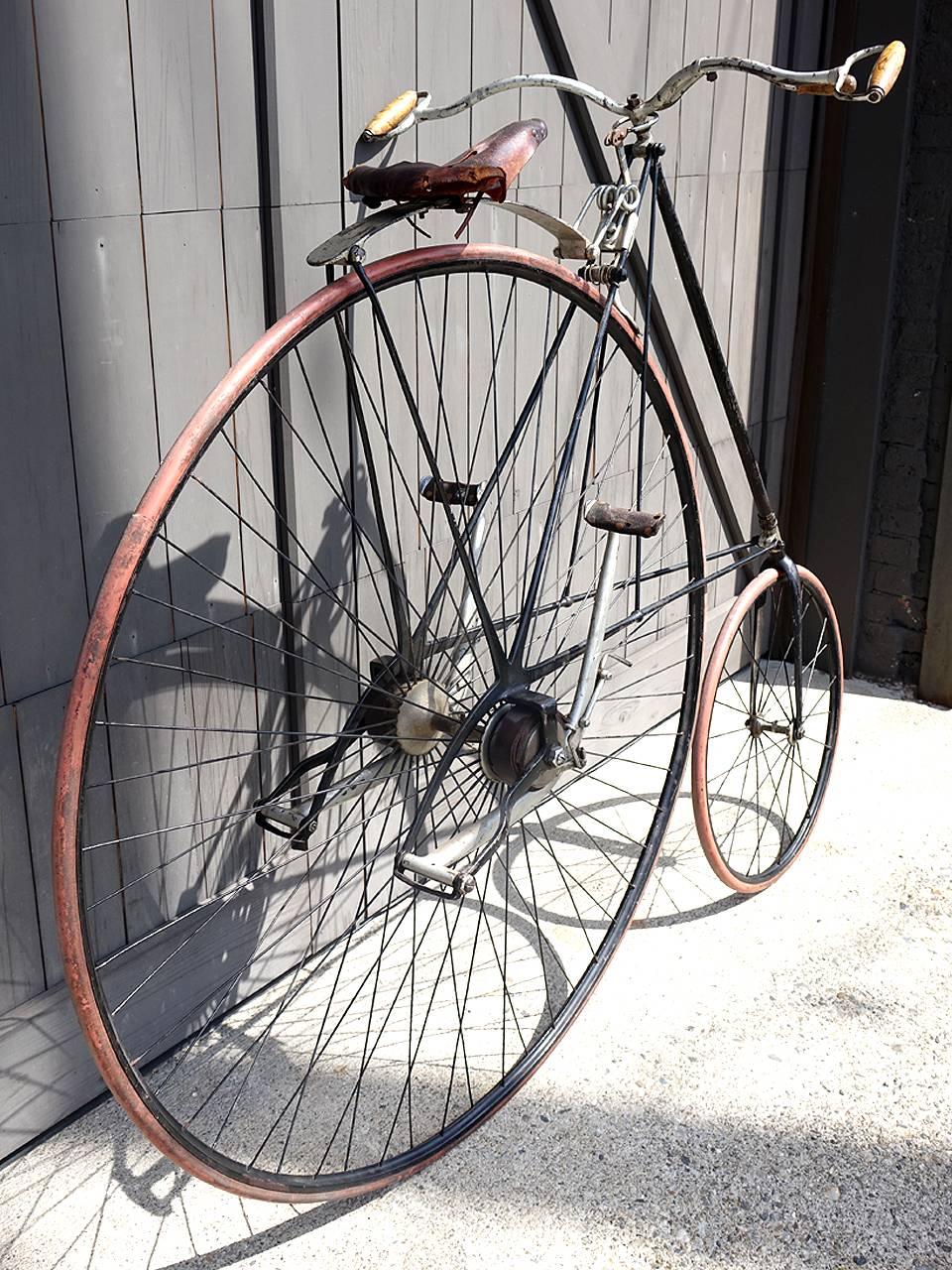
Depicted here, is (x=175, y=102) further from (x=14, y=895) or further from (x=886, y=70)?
(x=14, y=895)

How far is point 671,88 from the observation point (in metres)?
1.81

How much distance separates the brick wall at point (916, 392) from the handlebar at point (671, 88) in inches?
56.8

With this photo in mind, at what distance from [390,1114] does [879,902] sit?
106 cm

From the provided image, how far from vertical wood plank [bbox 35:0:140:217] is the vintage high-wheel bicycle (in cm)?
31

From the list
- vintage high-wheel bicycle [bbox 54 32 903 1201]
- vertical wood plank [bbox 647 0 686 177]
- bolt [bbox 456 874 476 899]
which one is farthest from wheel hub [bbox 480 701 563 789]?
vertical wood plank [bbox 647 0 686 177]

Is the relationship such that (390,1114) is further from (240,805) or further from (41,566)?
(41,566)

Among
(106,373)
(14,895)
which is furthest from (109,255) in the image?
(14,895)

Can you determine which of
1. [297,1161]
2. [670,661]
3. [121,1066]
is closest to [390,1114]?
[297,1161]

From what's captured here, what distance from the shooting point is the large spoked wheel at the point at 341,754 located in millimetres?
1766

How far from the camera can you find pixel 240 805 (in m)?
2.07

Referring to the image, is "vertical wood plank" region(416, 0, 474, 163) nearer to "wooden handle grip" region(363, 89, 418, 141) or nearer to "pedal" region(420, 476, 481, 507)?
"wooden handle grip" region(363, 89, 418, 141)

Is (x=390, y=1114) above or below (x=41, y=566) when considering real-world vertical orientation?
below

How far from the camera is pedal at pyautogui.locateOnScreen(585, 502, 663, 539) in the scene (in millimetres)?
1822

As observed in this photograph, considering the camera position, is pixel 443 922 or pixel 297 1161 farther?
pixel 443 922
